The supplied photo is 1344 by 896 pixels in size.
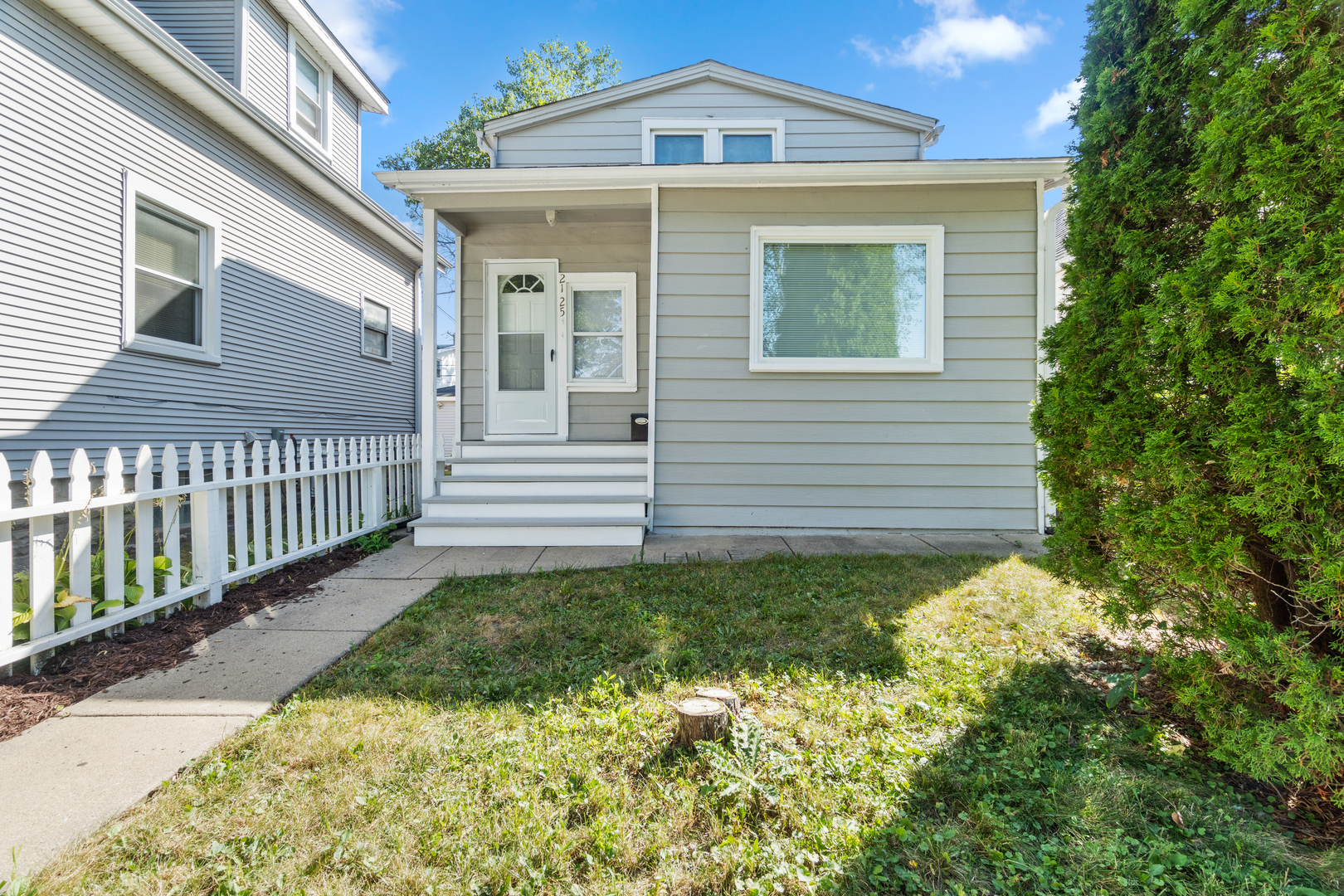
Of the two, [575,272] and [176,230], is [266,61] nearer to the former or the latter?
[176,230]

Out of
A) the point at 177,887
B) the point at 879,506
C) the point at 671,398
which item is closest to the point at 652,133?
the point at 671,398

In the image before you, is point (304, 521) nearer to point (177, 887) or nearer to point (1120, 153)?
point (177, 887)

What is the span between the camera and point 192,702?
6.89 ft

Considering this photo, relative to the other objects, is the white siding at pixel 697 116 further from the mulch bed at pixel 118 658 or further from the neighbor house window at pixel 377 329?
the mulch bed at pixel 118 658

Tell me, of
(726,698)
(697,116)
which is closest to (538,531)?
(726,698)

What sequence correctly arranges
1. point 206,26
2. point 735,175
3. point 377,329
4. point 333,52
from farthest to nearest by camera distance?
point 377,329 < point 333,52 < point 206,26 < point 735,175

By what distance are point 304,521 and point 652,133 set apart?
5.88m

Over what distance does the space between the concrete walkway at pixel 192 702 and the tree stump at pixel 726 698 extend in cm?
157

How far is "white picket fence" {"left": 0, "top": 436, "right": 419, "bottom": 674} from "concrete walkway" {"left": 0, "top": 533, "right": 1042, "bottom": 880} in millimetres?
389

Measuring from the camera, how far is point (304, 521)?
4027mm

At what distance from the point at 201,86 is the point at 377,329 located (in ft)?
13.9

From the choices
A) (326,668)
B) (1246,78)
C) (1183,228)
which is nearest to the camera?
(1246,78)

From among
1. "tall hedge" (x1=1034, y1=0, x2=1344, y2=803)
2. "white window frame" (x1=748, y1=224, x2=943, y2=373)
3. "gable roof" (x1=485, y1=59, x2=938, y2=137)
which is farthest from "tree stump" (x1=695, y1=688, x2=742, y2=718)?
"gable roof" (x1=485, y1=59, x2=938, y2=137)

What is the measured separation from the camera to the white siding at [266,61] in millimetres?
7047
